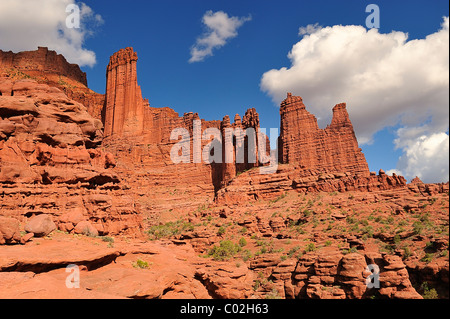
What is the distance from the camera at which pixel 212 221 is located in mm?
60062

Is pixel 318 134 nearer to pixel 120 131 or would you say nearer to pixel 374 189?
pixel 374 189

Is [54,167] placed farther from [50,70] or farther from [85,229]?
[50,70]

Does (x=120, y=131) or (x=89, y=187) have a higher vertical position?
(x=120, y=131)

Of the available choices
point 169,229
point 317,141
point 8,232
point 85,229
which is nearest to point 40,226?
point 8,232

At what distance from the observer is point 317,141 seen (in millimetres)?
73500

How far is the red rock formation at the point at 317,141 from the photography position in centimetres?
6994

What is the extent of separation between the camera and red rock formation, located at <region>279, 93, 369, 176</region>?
229ft

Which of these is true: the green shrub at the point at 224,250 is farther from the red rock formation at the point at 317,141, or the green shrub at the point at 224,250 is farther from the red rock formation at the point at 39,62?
the red rock formation at the point at 39,62

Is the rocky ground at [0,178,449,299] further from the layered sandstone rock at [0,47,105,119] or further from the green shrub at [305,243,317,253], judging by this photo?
the layered sandstone rock at [0,47,105,119]

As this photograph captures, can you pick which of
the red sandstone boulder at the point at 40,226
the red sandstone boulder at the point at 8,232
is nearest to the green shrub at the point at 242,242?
the red sandstone boulder at the point at 40,226
